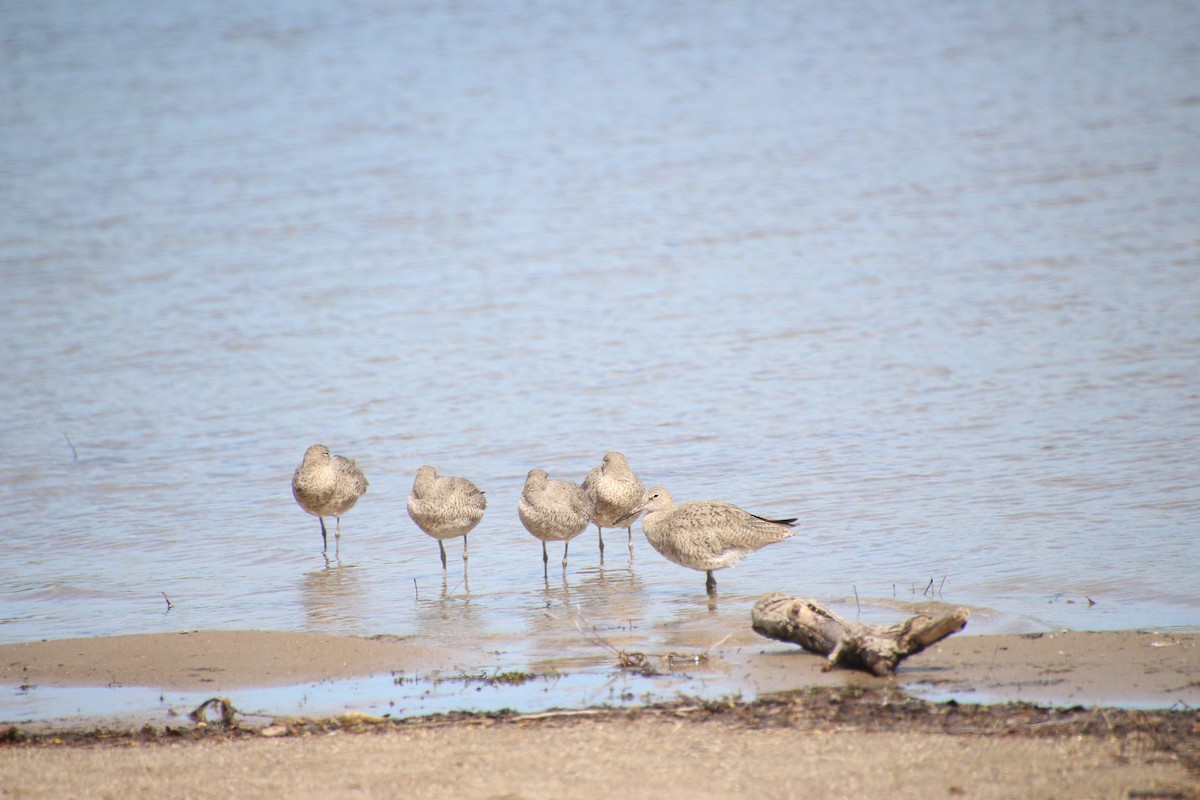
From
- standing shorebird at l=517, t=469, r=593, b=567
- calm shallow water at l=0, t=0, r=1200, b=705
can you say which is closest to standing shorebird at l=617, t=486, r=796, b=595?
calm shallow water at l=0, t=0, r=1200, b=705

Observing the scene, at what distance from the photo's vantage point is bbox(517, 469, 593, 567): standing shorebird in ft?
31.0

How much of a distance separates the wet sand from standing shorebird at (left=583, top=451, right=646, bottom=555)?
310cm

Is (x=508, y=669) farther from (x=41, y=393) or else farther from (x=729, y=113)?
(x=729, y=113)

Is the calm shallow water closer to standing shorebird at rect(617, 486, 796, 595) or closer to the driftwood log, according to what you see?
standing shorebird at rect(617, 486, 796, 595)

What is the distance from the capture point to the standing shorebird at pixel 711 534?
27.7 feet

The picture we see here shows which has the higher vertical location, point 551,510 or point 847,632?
point 551,510

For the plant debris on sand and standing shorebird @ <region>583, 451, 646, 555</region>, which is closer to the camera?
the plant debris on sand

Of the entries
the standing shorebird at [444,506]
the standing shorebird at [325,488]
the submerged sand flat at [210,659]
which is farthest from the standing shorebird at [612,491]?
the submerged sand flat at [210,659]

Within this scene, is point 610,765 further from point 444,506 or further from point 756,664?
point 444,506

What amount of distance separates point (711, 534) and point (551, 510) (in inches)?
54.7

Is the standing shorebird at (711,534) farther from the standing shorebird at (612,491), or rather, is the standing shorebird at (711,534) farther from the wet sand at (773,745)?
the wet sand at (773,745)

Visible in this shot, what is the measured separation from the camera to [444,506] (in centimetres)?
939

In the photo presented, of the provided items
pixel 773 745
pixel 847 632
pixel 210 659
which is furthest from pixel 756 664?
pixel 210 659

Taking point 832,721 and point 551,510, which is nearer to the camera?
point 832,721
